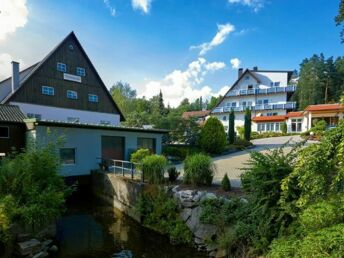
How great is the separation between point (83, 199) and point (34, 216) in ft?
22.0

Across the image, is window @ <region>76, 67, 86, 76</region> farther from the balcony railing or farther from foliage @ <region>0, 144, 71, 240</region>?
the balcony railing

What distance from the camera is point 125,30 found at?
11773mm

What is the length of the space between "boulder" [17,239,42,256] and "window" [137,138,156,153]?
1111 cm

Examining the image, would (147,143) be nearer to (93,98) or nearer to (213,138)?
(213,138)

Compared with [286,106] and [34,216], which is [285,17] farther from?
[286,106]

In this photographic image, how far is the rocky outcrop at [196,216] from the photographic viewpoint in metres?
7.45

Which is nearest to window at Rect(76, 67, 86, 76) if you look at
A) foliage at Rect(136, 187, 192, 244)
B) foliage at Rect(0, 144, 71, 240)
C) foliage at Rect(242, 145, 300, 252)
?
foliage at Rect(0, 144, 71, 240)

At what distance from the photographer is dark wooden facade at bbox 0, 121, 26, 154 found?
13.2 meters

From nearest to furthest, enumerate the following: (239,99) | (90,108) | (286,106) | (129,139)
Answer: (129,139) → (90,108) → (286,106) → (239,99)

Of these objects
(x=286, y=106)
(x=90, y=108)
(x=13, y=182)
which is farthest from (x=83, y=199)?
(x=286, y=106)

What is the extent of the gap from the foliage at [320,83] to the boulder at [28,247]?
4750 cm

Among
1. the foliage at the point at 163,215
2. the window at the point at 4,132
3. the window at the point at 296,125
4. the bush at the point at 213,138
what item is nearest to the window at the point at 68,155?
the window at the point at 4,132

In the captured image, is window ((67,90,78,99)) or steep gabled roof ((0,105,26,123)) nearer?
steep gabled roof ((0,105,26,123))

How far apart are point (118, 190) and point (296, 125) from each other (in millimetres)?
31477
